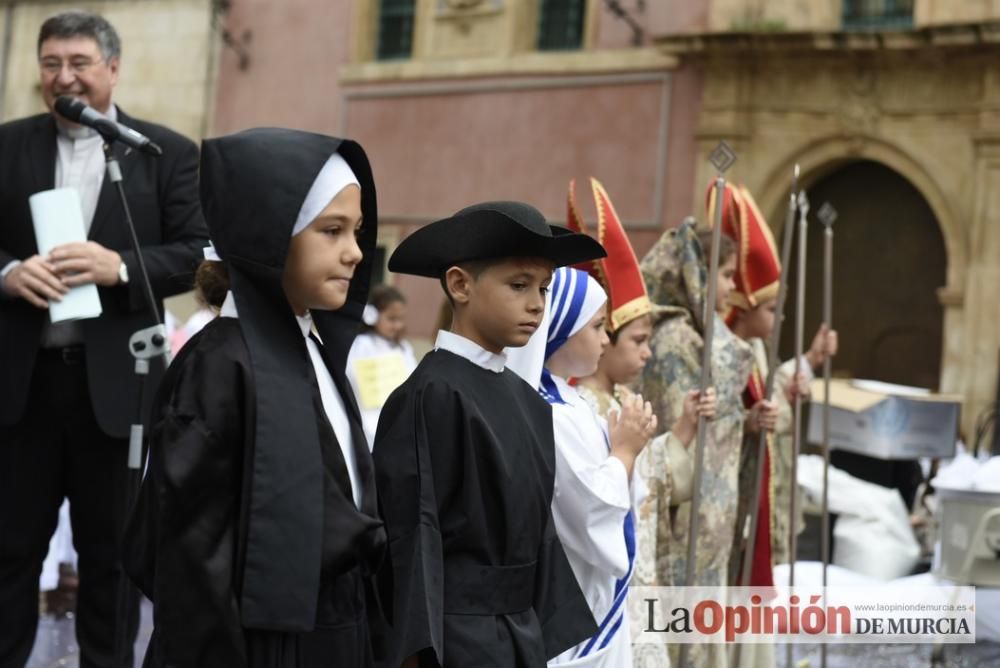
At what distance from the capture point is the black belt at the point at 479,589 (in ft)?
9.82

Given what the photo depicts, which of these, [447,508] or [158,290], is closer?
[447,508]

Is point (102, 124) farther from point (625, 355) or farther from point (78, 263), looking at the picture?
point (625, 355)

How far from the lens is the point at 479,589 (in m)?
3.01

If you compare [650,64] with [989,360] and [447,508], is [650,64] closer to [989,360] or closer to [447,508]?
[989,360]

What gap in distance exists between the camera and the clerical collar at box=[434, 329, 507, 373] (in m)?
3.19

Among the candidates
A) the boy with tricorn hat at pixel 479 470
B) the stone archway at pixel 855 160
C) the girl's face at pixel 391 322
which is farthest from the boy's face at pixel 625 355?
the stone archway at pixel 855 160


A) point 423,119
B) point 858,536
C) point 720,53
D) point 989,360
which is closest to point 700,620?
point 858,536

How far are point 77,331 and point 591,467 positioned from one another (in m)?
1.40

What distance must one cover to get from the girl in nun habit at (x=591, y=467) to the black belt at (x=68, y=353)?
121 cm

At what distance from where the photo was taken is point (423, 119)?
Answer: 17609mm

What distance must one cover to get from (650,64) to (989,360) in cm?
470

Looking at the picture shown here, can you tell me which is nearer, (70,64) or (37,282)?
(37,282)

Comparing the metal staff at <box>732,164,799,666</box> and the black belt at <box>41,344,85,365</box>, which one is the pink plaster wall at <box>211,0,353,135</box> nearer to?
the metal staff at <box>732,164,799,666</box>

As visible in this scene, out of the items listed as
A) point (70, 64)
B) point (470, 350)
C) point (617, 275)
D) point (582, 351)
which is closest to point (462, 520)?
point (470, 350)
